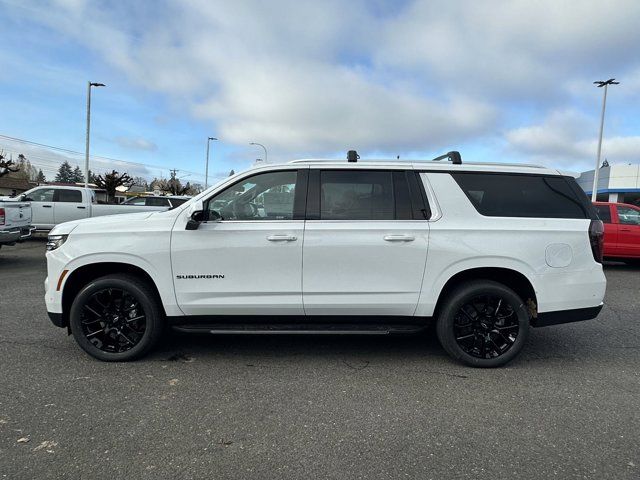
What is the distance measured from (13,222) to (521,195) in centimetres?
1023

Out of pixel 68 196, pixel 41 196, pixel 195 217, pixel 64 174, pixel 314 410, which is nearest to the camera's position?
pixel 314 410

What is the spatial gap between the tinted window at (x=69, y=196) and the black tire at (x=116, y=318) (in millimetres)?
11849

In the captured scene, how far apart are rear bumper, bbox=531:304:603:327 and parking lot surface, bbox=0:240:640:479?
461 millimetres

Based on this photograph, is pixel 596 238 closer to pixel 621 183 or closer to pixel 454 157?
pixel 454 157

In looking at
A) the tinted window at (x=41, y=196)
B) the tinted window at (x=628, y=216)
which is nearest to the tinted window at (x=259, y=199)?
the tinted window at (x=628, y=216)

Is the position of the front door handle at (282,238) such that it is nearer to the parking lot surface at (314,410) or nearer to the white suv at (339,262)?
the white suv at (339,262)

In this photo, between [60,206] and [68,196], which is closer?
[60,206]

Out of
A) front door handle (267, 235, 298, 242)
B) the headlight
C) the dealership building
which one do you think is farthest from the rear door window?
the dealership building

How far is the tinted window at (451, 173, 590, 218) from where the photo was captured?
420cm

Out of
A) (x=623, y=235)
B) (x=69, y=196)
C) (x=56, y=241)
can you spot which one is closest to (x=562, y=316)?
(x=56, y=241)

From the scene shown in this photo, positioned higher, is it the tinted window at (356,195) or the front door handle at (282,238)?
the tinted window at (356,195)

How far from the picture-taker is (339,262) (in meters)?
4.04

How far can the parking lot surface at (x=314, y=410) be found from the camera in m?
2.69

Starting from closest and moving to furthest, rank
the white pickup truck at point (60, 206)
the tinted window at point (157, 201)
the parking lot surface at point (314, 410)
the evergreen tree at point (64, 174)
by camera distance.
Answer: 1. the parking lot surface at point (314, 410)
2. the white pickup truck at point (60, 206)
3. the tinted window at point (157, 201)
4. the evergreen tree at point (64, 174)
